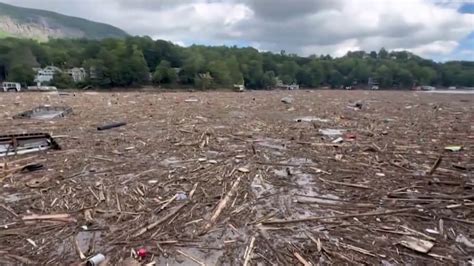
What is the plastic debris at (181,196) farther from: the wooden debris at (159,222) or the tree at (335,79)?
the tree at (335,79)

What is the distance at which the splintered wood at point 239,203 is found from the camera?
3.21m

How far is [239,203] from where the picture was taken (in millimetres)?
4480

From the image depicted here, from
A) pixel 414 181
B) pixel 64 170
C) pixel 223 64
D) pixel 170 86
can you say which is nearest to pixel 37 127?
pixel 64 170

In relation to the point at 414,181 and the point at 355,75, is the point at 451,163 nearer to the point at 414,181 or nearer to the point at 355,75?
the point at 414,181

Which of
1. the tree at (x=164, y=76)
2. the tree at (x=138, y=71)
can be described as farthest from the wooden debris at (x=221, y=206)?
the tree at (x=138, y=71)

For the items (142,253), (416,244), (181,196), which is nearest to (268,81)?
(181,196)

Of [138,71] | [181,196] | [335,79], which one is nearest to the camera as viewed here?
[181,196]

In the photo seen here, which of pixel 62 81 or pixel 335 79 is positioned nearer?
pixel 62 81

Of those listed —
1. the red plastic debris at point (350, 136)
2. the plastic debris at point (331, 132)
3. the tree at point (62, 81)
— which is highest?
the red plastic debris at point (350, 136)

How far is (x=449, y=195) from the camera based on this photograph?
4.70m

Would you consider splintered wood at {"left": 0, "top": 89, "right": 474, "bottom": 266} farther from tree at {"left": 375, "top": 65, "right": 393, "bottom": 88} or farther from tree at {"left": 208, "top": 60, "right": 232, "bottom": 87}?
tree at {"left": 375, "top": 65, "right": 393, "bottom": 88}

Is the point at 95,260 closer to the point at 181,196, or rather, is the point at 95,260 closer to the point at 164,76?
the point at 181,196

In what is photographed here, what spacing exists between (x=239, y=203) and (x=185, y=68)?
5708cm

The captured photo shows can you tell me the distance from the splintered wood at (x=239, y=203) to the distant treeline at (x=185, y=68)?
160 feet
